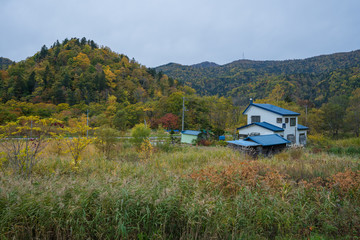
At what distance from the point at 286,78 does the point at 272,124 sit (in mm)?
53665

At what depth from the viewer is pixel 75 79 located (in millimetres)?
49312

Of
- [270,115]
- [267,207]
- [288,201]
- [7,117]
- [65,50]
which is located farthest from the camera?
[65,50]

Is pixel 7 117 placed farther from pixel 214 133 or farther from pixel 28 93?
pixel 214 133

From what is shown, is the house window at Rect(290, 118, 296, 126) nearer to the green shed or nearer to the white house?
the white house

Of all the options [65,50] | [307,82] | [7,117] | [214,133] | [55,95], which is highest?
[65,50]

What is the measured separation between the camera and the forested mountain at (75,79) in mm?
41375

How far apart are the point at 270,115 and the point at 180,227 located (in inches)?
792

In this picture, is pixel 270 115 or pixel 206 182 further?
pixel 270 115

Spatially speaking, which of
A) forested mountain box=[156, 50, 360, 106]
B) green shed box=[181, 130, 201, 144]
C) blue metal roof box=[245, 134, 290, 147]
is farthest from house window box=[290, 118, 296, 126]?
forested mountain box=[156, 50, 360, 106]

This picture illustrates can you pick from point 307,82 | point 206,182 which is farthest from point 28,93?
point 307,82

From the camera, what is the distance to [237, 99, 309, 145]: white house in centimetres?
1973

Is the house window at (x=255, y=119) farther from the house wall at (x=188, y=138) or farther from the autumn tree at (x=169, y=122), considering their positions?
the autumn tree at (x=169, y=122)

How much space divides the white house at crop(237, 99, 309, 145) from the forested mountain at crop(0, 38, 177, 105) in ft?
104

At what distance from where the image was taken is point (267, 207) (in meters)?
3.41
